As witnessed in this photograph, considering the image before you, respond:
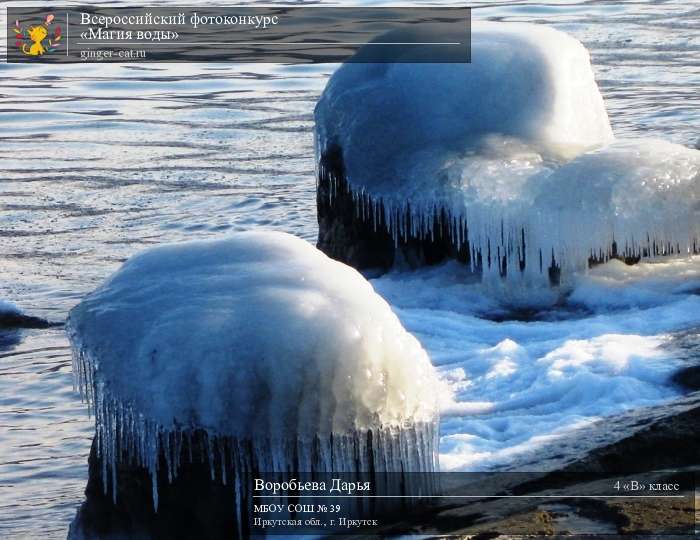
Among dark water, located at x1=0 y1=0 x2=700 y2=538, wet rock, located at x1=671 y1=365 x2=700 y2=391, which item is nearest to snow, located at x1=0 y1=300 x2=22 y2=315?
dark water, located at x1=0 y1=0 x2=700 y2=538

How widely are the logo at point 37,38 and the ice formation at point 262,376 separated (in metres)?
15.0

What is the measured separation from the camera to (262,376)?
4.74 m

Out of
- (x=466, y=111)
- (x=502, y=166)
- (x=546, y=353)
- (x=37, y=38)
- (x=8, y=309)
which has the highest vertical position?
(x=466, y=111)

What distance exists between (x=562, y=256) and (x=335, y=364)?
390 cm

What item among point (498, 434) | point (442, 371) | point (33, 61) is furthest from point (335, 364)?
point (33, 61)

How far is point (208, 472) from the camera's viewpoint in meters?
4.90

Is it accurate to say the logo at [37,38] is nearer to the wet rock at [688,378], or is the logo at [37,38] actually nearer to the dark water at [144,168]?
the dark water at [144,168]

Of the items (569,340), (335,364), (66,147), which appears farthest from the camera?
(66,147)

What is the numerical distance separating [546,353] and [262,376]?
8.58ft

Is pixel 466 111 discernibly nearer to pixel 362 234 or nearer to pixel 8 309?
pixel 362 234

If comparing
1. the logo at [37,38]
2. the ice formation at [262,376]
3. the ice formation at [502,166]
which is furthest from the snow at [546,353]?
the logo at [37,38]

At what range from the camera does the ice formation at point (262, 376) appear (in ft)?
15.6

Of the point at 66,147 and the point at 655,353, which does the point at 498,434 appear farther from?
the point at 66,147

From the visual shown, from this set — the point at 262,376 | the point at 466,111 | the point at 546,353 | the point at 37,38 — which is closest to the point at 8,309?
the point at 466,111
